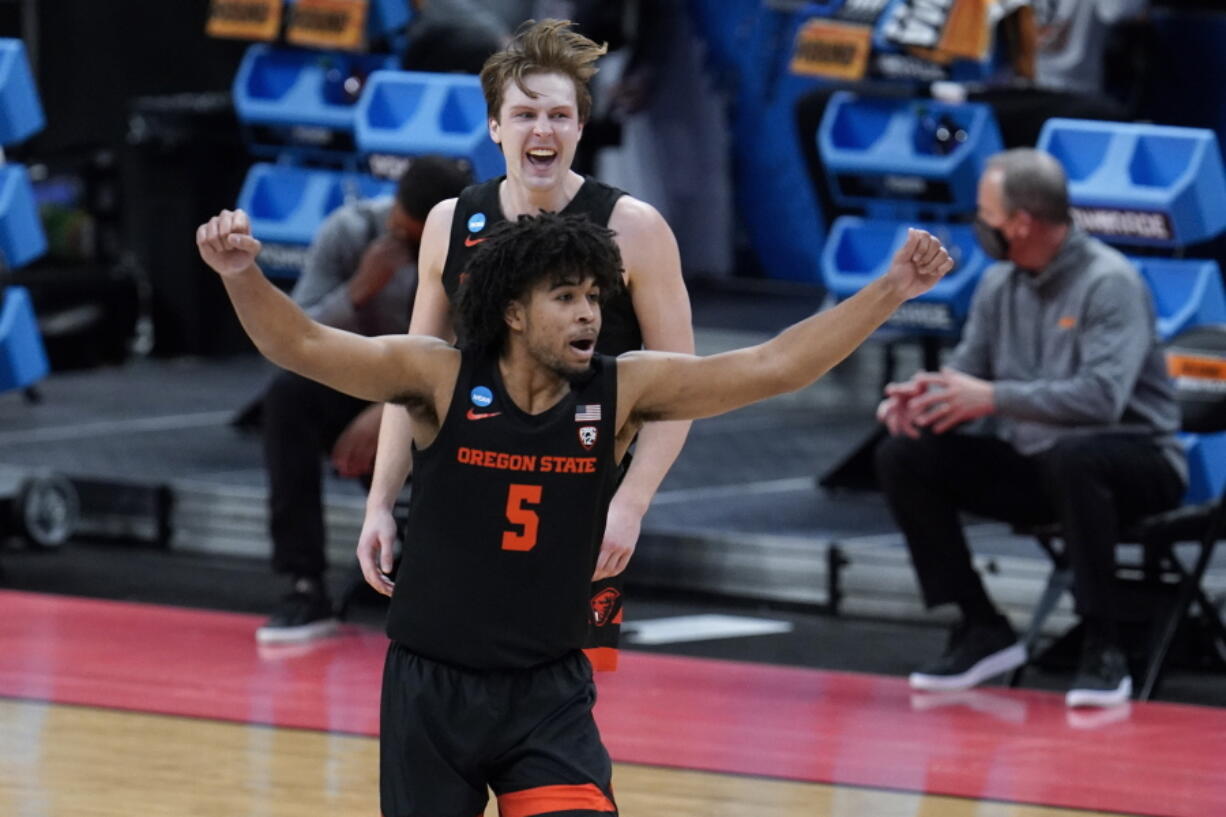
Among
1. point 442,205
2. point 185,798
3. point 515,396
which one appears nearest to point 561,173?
point 442,205

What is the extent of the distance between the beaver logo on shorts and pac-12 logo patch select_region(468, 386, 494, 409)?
71cm

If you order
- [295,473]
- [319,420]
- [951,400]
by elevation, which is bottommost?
[295,473]

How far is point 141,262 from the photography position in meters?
10.2

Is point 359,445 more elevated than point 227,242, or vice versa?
point 227,242

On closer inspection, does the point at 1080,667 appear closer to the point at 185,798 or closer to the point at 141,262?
the point at 185,798

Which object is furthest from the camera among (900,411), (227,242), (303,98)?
(303,98)

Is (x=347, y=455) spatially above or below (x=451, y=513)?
below

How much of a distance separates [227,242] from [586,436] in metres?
0.58

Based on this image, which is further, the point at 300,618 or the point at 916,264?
the point at 300,618

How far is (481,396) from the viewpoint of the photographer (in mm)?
3188

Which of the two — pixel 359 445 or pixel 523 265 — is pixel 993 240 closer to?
pixel 359 445

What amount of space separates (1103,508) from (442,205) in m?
2.10

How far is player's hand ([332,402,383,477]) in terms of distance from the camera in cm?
585

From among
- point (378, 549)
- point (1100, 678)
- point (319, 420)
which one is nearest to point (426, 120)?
point (319, 420)
